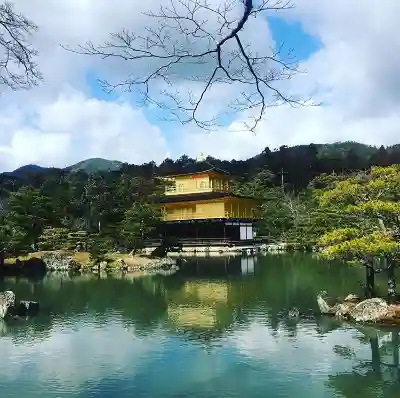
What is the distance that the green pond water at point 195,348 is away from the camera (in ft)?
23.4

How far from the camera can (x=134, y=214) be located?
26484mm

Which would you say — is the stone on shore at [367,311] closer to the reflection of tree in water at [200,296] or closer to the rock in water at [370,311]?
the rock in water at [370,311]

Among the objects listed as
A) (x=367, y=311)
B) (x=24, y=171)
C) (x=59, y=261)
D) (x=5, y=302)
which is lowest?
(x=367, y=311)

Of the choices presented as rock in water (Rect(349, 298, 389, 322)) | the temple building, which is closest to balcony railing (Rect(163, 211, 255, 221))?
the temple building

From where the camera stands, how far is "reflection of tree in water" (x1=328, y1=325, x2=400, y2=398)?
22.9 ft

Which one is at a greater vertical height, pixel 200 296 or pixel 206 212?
pixel 206 212

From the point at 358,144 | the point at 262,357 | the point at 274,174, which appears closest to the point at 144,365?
the point at 262,357

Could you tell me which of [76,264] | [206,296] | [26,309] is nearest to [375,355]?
[206,296]

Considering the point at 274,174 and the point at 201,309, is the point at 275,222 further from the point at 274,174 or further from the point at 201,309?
the point at 201,309

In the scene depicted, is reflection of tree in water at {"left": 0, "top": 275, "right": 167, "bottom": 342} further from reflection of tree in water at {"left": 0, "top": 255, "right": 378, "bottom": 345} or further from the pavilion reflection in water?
the pavilion reflection in water

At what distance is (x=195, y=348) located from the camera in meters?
9.03

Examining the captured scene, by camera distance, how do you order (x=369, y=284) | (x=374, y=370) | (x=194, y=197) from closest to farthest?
1. (x=374, y=370)
2. (x=369, y=284)
3. (x=194, y=197)

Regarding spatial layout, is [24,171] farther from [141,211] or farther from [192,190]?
[141,211]

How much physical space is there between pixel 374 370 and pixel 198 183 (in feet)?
87.0
